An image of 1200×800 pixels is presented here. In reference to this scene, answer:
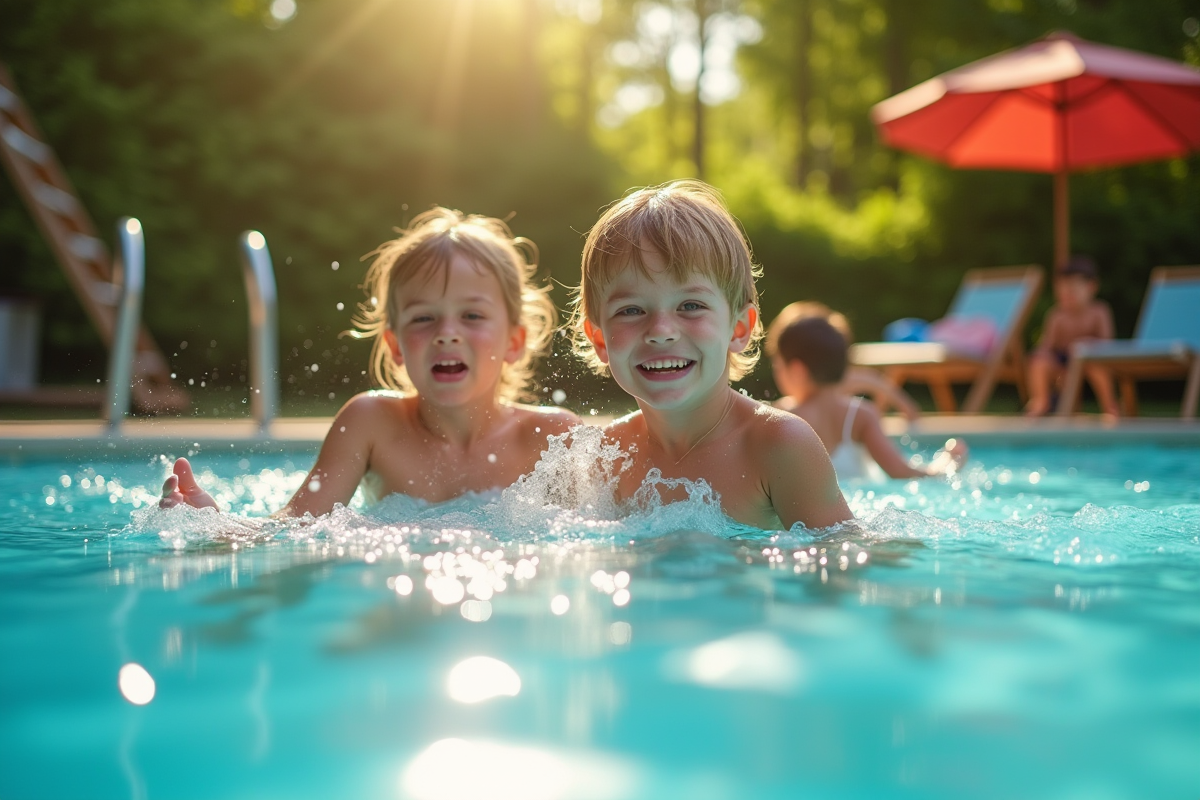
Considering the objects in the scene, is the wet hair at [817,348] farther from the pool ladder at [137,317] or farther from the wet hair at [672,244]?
the pool ladder at [137,317]

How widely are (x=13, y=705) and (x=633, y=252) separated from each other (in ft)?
5.96

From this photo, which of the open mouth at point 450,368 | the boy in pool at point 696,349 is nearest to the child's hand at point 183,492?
the open mouth at point 450,368

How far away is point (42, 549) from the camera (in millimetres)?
2848

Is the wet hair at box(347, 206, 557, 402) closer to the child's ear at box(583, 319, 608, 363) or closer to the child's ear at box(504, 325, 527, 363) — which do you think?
the child's ear at box(504, 325, 527, 363)

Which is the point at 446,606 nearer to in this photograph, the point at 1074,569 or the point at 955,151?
the point at 1074,569

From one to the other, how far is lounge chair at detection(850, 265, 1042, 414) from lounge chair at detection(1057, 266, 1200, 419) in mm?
638

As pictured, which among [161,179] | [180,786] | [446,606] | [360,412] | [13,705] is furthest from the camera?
[161,179]

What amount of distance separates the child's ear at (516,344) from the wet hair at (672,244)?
0.58m

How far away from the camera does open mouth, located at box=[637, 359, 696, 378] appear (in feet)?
9.50

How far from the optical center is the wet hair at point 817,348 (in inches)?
199

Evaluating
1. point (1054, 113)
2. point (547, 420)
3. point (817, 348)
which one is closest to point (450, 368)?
point (547, 420)

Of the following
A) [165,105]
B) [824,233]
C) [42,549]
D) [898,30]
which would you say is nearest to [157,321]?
[165,105]

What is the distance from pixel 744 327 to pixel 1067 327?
289 inches

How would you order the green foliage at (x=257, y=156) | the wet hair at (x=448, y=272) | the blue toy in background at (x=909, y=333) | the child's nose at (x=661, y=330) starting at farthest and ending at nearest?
1. the green foliage at (x=257, y=156)
2. the blue toy in background at (x=909, y=333)
3. the wet hair at (x=448, y=272)
4. the child's nose at (x=661, y=330)
